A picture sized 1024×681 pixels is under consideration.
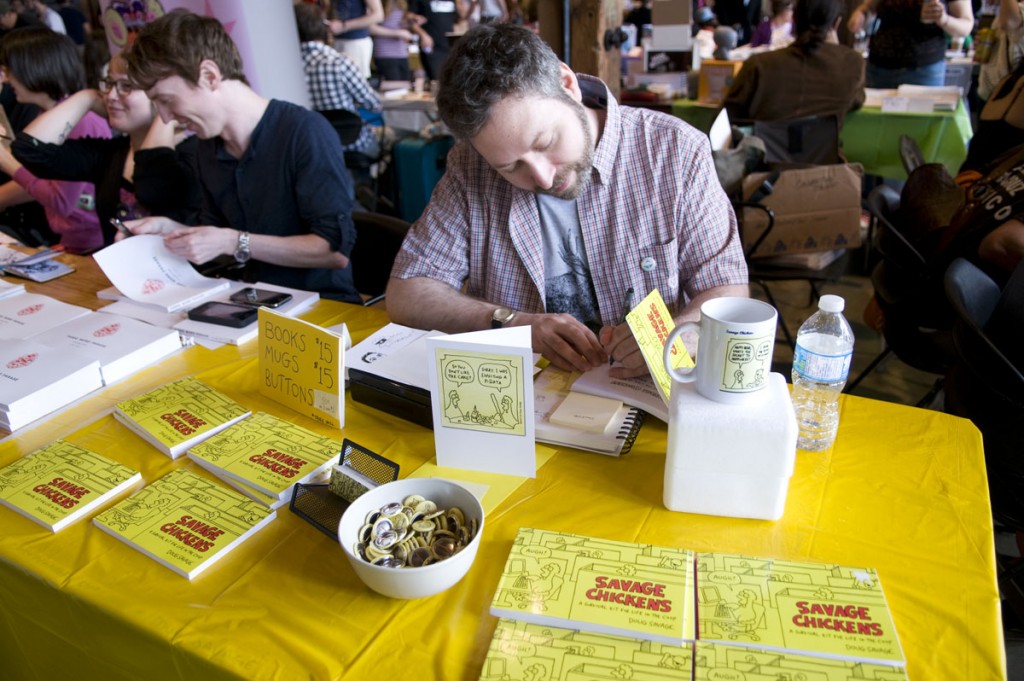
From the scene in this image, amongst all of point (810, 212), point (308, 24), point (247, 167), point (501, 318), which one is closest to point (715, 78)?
point (810, 212)

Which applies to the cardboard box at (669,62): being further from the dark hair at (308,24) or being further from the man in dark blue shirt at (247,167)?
the man in dark blue shirt at (247,167)

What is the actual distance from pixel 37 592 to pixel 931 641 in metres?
1.14

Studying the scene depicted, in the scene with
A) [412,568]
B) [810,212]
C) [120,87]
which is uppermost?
[120,87]

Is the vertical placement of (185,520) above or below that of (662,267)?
below

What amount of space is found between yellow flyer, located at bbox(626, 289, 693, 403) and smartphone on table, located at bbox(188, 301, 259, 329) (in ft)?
3.26

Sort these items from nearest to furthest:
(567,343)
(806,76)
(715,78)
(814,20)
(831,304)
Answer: (831,304), (567,343), (814,20), (806,76), (715,78)

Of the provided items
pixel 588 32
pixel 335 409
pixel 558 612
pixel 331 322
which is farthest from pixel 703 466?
pixel 588 32

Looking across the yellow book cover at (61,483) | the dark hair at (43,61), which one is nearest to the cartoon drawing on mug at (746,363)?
the yellow book cover at (61,483)

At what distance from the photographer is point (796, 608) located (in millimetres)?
780

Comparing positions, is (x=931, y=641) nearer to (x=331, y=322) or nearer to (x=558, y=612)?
(x=558, y=612)

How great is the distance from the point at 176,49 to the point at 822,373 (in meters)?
1.86

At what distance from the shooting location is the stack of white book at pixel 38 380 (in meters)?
1.29

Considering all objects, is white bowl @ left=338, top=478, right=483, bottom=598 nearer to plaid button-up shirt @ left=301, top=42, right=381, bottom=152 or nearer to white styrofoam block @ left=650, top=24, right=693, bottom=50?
white styrofoam block @ left=650, top=24, right=693, bottom=50

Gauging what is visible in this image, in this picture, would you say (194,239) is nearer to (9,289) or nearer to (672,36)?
(9,289)
